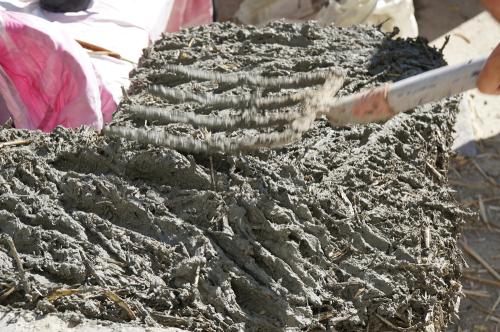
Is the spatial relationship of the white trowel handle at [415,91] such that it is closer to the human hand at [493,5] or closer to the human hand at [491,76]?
the human hand at [491,76]

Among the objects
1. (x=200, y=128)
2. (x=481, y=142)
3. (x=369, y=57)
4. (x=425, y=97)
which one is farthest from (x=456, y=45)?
(x=200, y=128)

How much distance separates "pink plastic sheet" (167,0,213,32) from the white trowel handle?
1574mm

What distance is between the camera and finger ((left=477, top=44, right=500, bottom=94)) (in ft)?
6.57

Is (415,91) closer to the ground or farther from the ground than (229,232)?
farther from the ground

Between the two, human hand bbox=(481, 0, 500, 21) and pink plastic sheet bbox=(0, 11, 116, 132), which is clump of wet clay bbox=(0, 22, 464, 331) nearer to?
pink plastic sheet bbox=(0, 11, 116, 132)

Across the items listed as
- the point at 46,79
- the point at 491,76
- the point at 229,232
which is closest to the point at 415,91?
the point at 491,76

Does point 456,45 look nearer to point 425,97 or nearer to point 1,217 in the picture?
point 425,97

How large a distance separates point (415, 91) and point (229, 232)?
27.0 inches

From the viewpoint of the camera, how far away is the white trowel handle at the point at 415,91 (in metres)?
2.08

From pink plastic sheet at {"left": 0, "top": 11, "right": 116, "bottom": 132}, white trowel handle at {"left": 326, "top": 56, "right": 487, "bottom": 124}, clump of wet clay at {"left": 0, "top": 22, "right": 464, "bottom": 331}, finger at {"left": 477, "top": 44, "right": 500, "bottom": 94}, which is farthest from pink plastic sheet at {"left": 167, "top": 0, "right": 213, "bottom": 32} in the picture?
finger at {"left": 477, "top": 44, "right": 500, "bottom": 94}

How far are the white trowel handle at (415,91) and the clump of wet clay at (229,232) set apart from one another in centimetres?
13

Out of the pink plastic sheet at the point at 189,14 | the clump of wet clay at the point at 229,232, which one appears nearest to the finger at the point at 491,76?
the clump of wet clay at the point at 229,232

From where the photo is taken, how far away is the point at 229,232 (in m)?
1.78

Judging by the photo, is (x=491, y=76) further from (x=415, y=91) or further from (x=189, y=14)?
(x=189, y=14)
